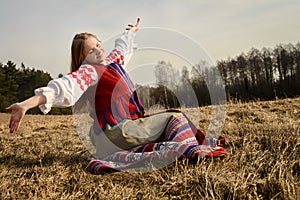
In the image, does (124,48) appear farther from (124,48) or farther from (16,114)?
(16,114)

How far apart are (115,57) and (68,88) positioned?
87 centimetres

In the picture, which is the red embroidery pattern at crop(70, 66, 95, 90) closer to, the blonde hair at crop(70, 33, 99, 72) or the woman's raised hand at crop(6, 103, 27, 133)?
the blonde hair at crop(70, 33, 99, 72)

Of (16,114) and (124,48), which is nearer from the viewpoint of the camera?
(16,114)

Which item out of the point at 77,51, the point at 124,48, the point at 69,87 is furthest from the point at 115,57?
the point at 69,87

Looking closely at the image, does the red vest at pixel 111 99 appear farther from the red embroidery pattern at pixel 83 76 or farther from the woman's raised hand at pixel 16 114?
the woman's raised hand at pixel 16 114

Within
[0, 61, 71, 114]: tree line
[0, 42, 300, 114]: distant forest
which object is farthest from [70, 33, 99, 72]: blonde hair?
[0, 61, 71, 114]: tree line

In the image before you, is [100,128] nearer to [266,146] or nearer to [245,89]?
[266,146]

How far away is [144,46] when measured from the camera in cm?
297

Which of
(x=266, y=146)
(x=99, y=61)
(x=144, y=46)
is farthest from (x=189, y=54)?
(x=266, y=146)

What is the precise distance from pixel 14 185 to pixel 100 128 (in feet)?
2.72

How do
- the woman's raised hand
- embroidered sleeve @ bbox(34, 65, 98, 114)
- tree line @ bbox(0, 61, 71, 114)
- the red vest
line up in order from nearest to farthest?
1. the woman's raised hand
2. embroidered sleeve @ bbox(34, 65, 98, 114)
3. the red vest
4. tree line @ bbox(0, 61, 71, 114)

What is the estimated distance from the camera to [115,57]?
115 inches

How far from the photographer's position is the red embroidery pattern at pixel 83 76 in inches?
90.2

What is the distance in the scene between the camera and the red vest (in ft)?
8.20
